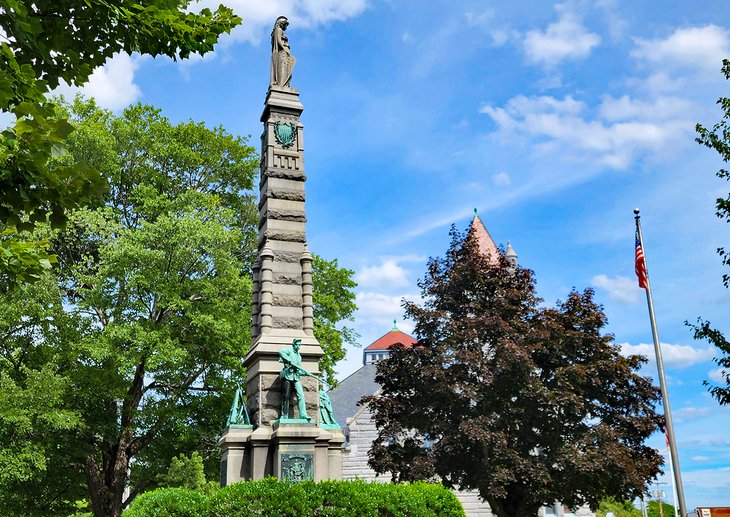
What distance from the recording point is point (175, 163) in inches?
1058

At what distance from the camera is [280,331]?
560 inches

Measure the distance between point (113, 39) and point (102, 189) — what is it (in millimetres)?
1911

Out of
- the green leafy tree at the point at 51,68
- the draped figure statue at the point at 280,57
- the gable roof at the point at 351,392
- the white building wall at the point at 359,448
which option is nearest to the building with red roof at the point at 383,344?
the gable roof at the point at 351,392

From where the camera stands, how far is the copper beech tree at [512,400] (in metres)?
22.3

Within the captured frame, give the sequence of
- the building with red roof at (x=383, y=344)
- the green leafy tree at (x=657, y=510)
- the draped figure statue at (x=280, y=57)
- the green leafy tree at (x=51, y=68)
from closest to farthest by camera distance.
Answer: the green leafy tree at (x=51, y=68) → the draped figure statue at (x=280, y=57) → the green leafy tree at (x=657, y=510) → the building with red roof at (x=383, y=344)

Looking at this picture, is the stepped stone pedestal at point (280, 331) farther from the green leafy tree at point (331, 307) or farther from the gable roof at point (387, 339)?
the gable roof at point (387, 339)

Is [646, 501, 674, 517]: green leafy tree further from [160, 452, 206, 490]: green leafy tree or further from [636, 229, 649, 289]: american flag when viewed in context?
[160, 452, 206, 490]: green leafy tree

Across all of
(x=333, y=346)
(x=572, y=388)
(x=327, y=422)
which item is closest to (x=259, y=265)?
(x=327, y=422)

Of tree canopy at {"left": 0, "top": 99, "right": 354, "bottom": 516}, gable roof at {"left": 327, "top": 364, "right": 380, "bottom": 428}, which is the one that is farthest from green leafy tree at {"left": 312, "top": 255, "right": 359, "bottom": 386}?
gable roof at {"left": 327, "top": 364, "right": 380, "bottom": 428}

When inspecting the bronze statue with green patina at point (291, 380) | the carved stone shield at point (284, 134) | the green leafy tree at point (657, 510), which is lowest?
the green leafy tree at point (657, 510)

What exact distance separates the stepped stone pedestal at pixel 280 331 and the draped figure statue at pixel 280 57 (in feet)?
1.01

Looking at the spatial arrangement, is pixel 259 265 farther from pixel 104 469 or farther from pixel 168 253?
pixel 104 469

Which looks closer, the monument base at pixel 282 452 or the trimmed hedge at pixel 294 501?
the trimmed hedge at pixel 294 501

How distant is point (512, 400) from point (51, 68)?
805 inches
